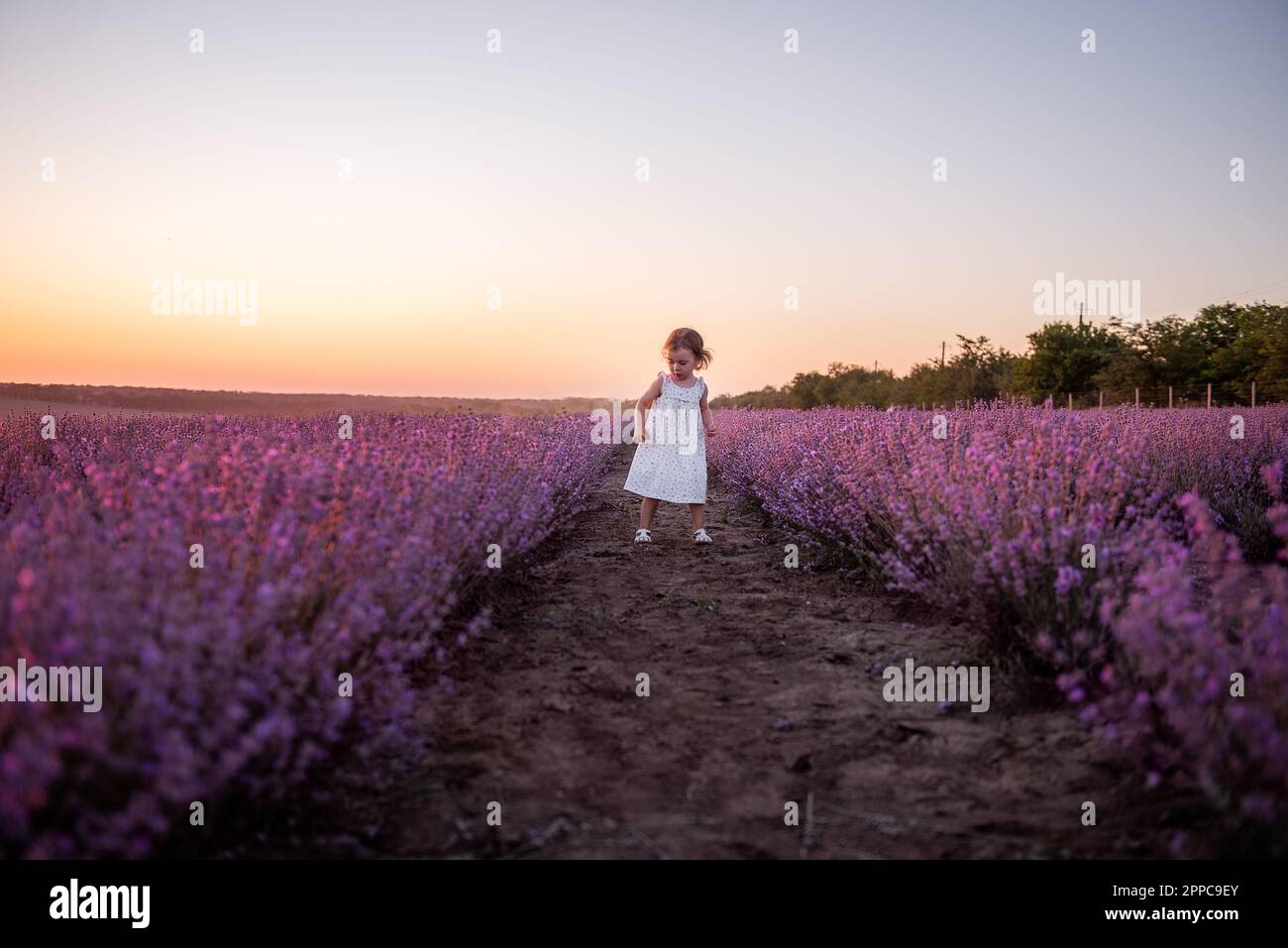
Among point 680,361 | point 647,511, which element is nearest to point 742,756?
point 647,511

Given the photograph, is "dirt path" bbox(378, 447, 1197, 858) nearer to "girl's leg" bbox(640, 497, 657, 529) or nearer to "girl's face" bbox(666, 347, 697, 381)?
"girl's leg" bbox(640, 497, 657, 529)

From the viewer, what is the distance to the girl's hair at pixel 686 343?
6.07 meters

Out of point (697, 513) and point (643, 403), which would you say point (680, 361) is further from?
point (697, 513)

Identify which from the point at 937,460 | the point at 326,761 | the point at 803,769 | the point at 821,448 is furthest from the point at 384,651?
the point at 821,448

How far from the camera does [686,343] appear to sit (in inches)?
239

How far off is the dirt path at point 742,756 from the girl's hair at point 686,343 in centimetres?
255

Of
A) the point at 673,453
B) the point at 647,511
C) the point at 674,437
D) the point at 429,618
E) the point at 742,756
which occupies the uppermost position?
the point at 674,437

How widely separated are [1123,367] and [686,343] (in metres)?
35.6

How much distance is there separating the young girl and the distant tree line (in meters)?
24.8

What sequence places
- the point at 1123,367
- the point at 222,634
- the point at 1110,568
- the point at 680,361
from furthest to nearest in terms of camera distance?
the point at 1123,367
the point at 680,361
the point at 1110,568
the point at 222,634

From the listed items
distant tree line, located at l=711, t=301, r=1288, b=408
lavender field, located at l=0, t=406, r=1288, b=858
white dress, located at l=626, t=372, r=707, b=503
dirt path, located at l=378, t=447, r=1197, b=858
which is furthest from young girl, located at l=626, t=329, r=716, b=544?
distant tree line, located at l=711, t=301, r=1288, b=408
